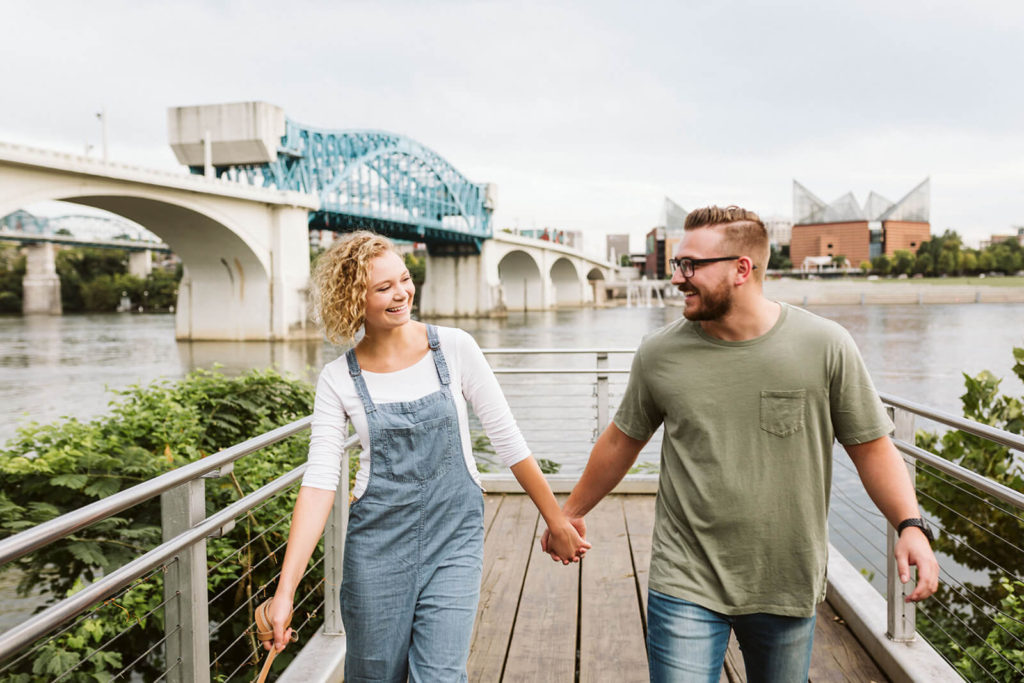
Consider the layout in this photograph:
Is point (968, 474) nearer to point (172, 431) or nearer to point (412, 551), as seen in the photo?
point (412, 551)

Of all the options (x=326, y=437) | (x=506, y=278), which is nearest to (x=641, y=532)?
(x=326, y=437)

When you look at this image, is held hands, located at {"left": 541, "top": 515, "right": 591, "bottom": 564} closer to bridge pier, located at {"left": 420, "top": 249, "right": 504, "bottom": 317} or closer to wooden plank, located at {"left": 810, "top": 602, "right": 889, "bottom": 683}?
wooden plank, located at {"left": 810, "top": 602, "right": 889, "bottom": 683}

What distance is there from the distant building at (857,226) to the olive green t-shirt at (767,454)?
466 feet

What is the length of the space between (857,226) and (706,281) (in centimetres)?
14567

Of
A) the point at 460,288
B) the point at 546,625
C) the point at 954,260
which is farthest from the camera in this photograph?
the point at 954,260

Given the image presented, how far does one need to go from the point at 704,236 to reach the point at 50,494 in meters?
3.39

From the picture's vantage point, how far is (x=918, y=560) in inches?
67.9

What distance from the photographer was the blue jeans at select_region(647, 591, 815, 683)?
1.76 m

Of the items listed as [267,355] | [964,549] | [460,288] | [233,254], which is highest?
[233,254]

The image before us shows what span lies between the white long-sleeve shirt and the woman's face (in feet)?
0.38

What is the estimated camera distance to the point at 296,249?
38.2 metres

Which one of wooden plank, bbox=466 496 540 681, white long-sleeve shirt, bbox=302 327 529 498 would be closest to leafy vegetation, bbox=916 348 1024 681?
wooden plank, bbox=466 496 540 681

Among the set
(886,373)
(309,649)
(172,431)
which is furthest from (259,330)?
(309,649)

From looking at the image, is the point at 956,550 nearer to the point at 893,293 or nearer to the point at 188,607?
the point at 188,607
